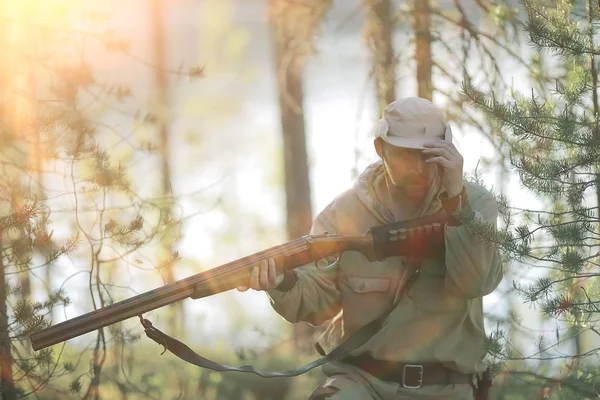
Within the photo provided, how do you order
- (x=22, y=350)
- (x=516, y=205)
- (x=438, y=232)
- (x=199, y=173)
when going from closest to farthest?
(x=438, y=232)
(x=516, y=205)
(x=22, y=350)
(x=199, y=173)

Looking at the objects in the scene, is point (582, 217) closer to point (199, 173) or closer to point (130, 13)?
point (130, 13)

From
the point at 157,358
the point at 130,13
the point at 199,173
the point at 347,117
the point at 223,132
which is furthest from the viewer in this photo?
the point at 347,117

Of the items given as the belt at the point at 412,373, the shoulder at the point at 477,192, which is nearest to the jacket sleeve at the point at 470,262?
the shoulder at the point at 477,192

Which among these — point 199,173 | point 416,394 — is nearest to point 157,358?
point 416,394

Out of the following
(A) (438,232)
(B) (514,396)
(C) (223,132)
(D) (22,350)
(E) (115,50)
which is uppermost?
(C) (223,132)

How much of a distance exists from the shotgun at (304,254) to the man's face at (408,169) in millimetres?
161

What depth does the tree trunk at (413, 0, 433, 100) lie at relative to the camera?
7.07 m

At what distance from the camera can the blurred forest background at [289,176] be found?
4324 millimetres

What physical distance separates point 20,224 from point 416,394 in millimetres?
2196

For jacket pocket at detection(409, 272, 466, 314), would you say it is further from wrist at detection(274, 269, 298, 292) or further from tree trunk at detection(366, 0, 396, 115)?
tree trunk at detection(366, 0, 396, 115)

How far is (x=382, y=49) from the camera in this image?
7.64 metres

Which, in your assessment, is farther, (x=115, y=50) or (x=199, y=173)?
(x=199, y=173)

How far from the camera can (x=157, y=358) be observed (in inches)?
332

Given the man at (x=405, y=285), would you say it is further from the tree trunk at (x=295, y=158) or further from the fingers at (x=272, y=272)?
the tree trunk at (x=295, y=158)
